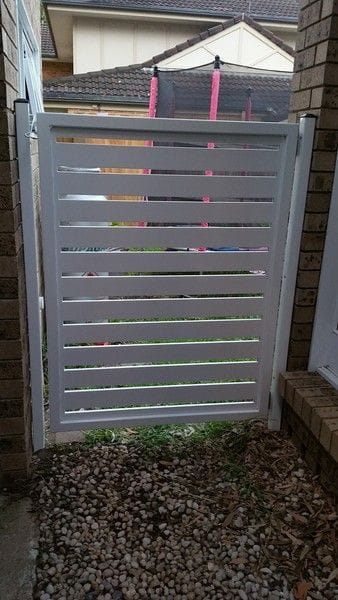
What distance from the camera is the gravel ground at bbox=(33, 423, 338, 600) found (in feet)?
5.20

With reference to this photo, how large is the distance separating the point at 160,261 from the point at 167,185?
34 cm

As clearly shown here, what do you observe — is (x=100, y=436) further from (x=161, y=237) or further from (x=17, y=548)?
(x=161, y=237)

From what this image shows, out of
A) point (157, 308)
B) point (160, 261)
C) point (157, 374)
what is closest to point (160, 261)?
point (160, 261)

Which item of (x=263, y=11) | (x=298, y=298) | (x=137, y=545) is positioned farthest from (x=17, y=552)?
(x=263, y=11)

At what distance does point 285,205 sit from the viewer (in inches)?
85.2

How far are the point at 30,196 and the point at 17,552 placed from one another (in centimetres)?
136

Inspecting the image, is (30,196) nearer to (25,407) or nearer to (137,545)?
(25,407)

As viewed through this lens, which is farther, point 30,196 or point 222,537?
point 30,196

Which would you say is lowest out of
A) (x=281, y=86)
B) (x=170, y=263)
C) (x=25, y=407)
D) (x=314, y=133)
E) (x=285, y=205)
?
(x=25, y=407)

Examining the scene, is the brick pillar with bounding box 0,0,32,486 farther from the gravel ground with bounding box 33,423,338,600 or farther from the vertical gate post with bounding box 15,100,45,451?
the gravel ground with bounding box 33,423,338,600

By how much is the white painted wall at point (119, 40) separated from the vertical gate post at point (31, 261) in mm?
10758

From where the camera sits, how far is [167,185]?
205 centimetres

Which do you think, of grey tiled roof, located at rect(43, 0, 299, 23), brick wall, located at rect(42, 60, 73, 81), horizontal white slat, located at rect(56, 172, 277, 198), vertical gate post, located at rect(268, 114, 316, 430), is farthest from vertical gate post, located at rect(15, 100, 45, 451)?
brick wall, located at rect(42, 60, 73, 81)

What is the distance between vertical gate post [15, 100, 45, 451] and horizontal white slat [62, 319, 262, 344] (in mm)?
160
